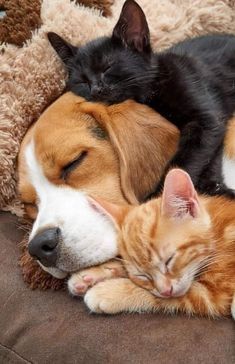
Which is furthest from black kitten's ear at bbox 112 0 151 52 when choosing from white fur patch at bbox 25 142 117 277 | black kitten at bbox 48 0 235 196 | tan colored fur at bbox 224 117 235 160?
white fur patch at bbox 25 142 117 277

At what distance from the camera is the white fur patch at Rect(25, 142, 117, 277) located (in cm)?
146

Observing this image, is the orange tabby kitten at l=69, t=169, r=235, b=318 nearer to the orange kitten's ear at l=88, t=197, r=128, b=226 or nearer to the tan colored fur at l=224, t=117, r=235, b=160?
the orange kitten's ear at l=88, t=197, r=128, b=226

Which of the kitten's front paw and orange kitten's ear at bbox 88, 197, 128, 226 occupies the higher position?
orange kitten's ear at bbox 88, 197, 128, 226

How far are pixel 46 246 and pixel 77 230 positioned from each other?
0.29ft

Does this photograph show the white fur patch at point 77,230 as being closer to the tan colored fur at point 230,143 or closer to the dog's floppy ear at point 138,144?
the dog's floppy ear at point 138,144

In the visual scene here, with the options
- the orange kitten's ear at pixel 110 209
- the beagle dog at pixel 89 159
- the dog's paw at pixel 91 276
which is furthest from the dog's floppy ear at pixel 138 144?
the dog's paw at pixel 91 276

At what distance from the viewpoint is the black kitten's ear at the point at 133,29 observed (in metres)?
1.80

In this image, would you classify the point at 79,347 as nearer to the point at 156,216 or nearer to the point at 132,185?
the point at 156,216

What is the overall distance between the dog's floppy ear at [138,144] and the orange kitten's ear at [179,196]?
216 mm

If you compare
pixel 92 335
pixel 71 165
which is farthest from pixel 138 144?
pixel 92 335

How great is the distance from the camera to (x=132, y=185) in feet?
5.25

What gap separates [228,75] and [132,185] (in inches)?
23.4

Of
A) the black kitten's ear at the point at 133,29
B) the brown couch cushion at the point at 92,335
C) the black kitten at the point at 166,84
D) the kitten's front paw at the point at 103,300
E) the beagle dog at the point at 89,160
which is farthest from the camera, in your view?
the black kitten's ear at the point at 133,29

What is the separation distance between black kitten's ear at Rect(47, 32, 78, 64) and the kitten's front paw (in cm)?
81
